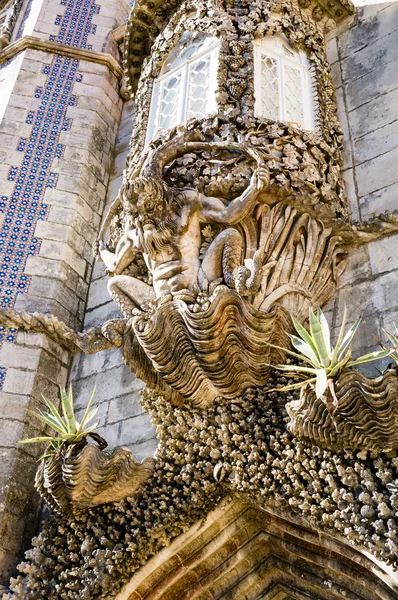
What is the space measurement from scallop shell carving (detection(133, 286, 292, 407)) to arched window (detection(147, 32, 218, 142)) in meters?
2.03

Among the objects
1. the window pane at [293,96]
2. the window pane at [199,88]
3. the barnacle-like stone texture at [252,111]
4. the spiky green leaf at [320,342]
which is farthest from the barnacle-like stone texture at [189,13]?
the spiky green leaf at [320,342]

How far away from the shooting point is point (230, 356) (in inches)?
192

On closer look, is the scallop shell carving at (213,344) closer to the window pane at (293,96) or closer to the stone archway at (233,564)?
the stone archway at (233,564)

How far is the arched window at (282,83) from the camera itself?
6172 mm

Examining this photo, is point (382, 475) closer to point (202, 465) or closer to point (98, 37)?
point (202, 465)

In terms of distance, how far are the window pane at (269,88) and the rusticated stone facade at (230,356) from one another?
15 cm

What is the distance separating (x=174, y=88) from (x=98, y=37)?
10.8ft

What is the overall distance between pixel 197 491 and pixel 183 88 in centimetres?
369

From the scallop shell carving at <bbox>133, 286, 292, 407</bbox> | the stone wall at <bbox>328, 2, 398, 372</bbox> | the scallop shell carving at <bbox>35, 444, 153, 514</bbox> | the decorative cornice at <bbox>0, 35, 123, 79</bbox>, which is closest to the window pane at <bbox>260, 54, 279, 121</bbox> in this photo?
the stone wall at <bbox>328, 2, 398, 372</bbox>

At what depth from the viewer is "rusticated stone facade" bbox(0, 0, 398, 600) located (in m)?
4.35

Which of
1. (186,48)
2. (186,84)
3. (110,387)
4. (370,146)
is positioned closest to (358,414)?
(110,387)

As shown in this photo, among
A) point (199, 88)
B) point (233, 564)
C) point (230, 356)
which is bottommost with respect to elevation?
point (233, 564)

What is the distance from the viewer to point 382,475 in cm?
403

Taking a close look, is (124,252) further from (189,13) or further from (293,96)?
(189,13)
